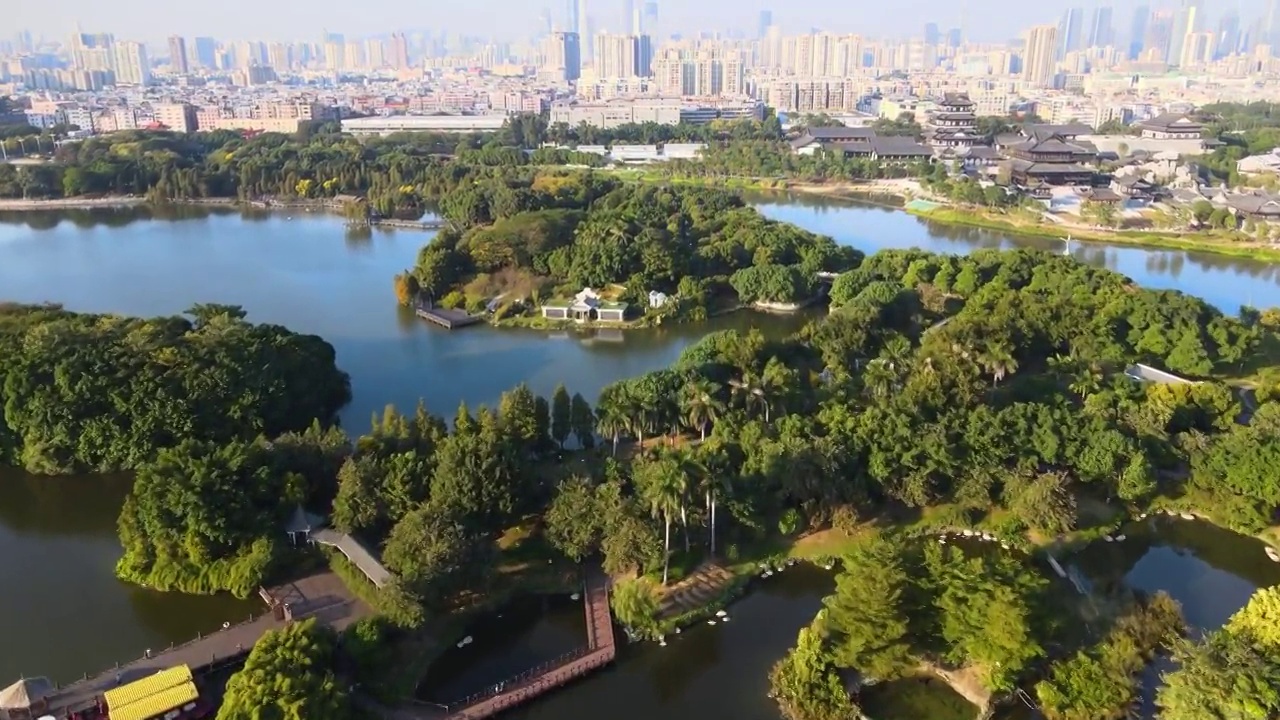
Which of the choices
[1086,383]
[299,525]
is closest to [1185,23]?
[1086,383]

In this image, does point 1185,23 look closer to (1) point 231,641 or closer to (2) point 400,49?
(2) point 400,49

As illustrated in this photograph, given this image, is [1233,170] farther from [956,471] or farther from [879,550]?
[879,550]

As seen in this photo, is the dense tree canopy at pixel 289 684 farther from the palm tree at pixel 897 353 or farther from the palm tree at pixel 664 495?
the palm tree at pixel 897 353

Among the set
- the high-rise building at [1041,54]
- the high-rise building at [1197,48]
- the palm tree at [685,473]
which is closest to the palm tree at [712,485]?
the palm tree at [685,473]

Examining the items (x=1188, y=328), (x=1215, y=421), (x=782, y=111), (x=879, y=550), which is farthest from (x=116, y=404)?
(x=782, y=111)

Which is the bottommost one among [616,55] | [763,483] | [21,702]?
[21,702]

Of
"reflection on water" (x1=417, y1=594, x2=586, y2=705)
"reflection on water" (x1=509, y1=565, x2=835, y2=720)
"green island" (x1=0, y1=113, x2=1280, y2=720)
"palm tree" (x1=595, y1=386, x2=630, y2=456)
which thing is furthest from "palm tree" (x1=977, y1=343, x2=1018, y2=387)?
"reflection on water" (x1=417, y1=594, x2=586, y2=705)
